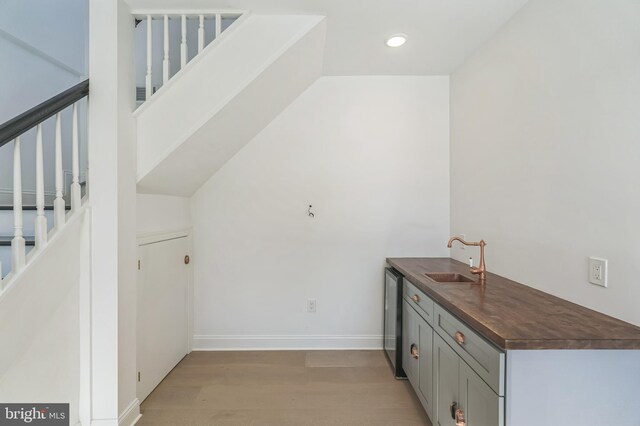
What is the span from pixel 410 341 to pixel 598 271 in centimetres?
117

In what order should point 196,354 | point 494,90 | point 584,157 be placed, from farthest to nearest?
1. point 196,354
2. point 494,90
3. point 584,157

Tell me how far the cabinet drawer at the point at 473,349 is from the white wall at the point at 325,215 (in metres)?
1.24

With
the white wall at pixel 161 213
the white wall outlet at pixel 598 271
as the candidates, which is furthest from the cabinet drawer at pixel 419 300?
the white wall at pixel 161 213

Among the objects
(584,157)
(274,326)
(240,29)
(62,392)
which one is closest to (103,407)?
(62,392)

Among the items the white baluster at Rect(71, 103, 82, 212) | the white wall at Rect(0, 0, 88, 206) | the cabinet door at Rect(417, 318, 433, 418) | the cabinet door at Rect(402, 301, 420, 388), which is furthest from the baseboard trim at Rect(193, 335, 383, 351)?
the white wall at Rect(0, 0, 88, 206)

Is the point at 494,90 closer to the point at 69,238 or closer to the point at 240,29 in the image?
the point at 240,29

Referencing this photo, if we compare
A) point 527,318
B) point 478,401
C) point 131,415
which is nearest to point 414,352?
point 478,401

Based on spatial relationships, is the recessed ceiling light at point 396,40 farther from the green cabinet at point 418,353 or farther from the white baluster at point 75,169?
the white baluster at point 75,169

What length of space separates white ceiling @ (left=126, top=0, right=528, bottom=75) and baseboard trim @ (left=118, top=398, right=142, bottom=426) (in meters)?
2.48

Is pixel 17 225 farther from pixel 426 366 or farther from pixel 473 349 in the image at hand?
pixel 426 366

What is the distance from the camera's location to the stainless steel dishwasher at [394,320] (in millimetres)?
2270

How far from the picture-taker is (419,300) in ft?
6.20

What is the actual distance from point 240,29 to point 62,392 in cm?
236

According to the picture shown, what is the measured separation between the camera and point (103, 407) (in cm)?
171
